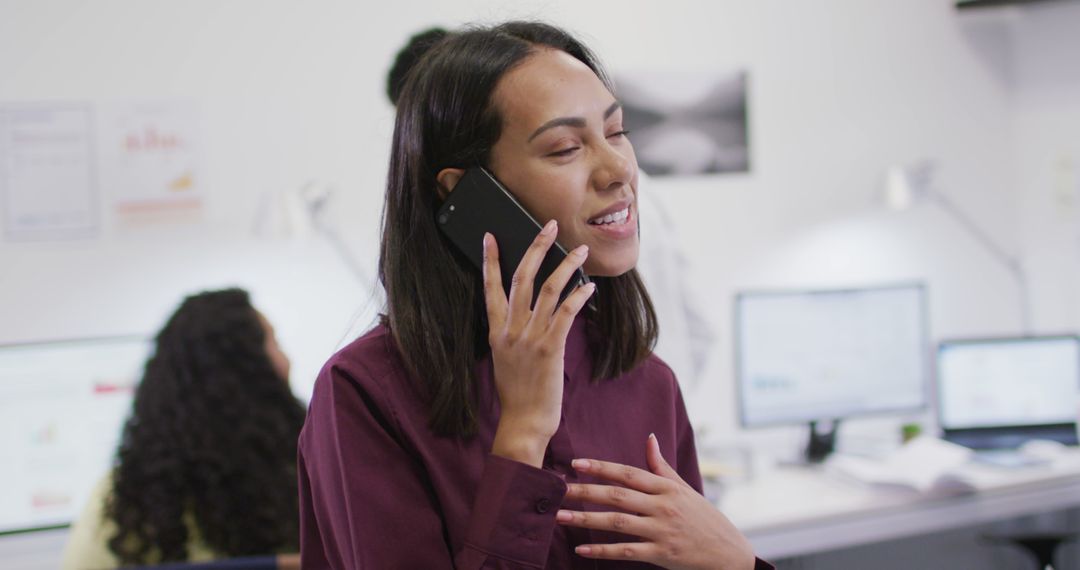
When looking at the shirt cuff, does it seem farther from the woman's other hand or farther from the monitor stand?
the monitor stand

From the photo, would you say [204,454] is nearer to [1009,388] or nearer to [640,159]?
[640,159]

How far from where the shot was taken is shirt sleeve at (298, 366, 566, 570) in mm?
833

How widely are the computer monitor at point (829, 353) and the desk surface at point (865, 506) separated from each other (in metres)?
0.25

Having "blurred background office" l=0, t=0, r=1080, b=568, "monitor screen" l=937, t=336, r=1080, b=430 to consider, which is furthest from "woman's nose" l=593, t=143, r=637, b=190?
"monitor screen" l=937, t=336, r=1080, b=430

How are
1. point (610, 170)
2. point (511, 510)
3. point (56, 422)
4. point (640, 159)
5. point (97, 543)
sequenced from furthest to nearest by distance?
1. point (640, 159)
2. point (56, 422)
3. point (97, 543)
4. point (610, 170)
5. point (511, 510)

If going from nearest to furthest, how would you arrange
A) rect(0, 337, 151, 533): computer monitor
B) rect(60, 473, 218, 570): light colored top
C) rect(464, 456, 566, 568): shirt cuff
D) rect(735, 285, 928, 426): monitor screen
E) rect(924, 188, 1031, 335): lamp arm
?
rect(464, 456, 566, 568): shirt cuff → rect(60, 473, 218, 570): light colored top → rect(0, 337, 151, 533): computer monitor → rect(735, 285, 928, 426): monitor screen → rect(924, 188, 1031, 335): lamp arm

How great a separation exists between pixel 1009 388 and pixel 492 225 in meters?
2.55

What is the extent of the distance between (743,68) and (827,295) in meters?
0.88

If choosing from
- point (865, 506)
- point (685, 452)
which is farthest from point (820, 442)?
point (685, 452)

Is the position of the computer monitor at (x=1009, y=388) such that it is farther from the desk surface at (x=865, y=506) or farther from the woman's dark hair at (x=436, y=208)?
the woman's dark hair at (x=436, y=208)

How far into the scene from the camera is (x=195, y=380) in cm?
191

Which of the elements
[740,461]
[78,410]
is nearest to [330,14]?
[78,410]

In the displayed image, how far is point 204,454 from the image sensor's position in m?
1.81

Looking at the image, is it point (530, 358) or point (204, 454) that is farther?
point (204, 454)
